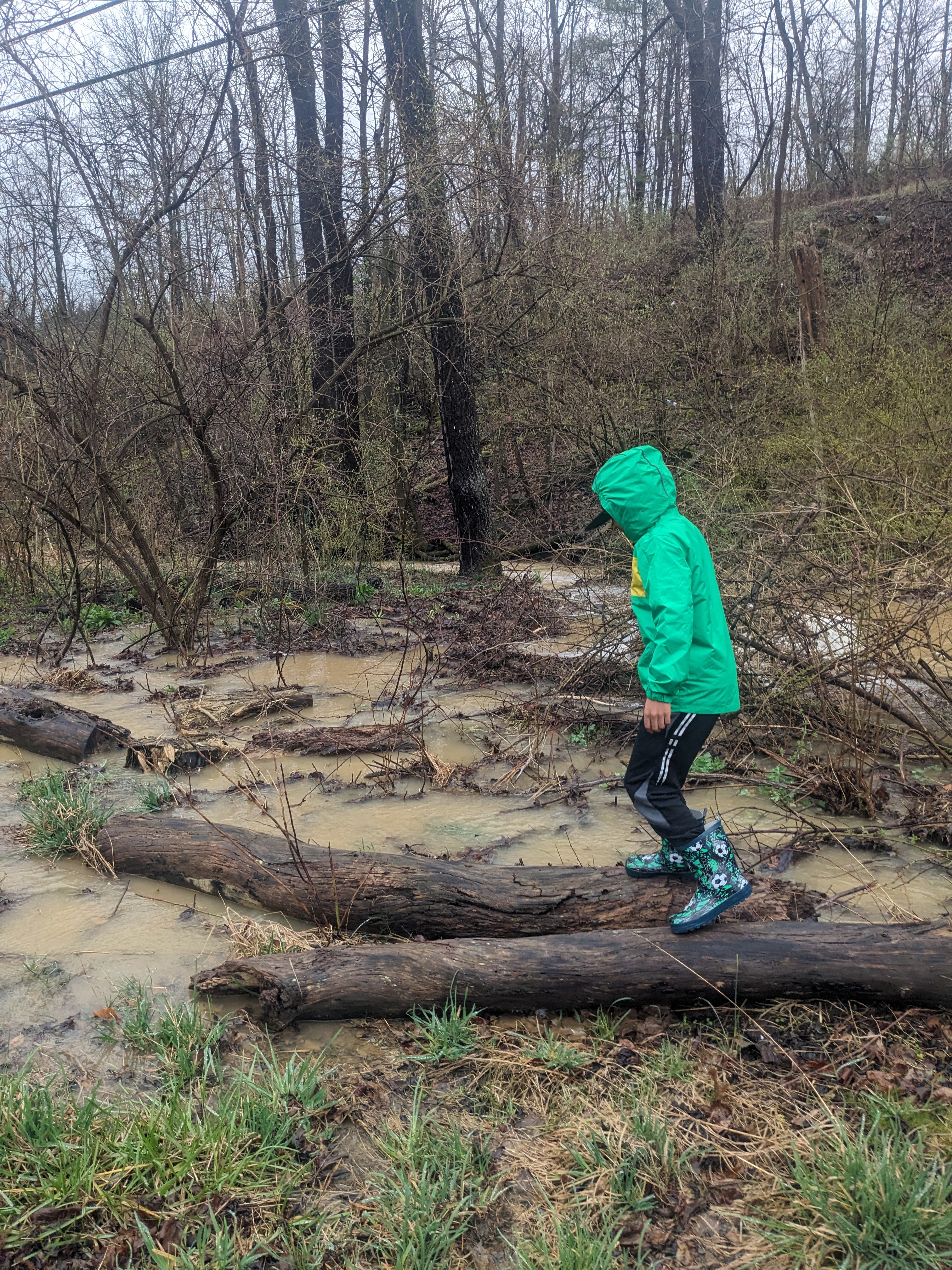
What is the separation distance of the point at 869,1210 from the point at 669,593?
1.92 metres

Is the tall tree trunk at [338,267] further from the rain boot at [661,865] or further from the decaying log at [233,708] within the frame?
the rain boot at [661,865]

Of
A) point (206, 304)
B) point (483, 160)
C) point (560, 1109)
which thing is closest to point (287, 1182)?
point (560, 1109)

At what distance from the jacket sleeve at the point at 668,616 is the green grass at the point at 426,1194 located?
160cm

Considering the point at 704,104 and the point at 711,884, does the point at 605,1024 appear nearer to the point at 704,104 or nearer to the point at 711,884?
the point at 711,884

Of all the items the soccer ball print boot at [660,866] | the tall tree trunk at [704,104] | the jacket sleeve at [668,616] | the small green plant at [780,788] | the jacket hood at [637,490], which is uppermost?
the tall tree trunk at [704,104]

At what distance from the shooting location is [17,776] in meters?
6.10

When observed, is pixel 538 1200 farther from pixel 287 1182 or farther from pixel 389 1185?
pixel 287 1182

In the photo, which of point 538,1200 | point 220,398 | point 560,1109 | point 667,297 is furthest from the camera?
point 667,297

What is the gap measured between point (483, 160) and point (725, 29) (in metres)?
13.1

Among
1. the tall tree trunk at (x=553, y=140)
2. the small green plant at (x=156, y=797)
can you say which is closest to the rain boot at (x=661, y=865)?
the small green plant at (x=156, y=797)

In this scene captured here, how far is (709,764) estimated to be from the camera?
18.4 ft

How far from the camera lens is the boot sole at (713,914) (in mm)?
3262

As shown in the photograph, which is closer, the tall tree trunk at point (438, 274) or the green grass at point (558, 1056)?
the green grass at point (558, 1056)

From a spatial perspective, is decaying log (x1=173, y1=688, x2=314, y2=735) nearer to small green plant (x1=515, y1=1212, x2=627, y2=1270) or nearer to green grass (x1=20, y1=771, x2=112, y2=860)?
green grass (x1=20, y1=771, x2=112, y2=860)
